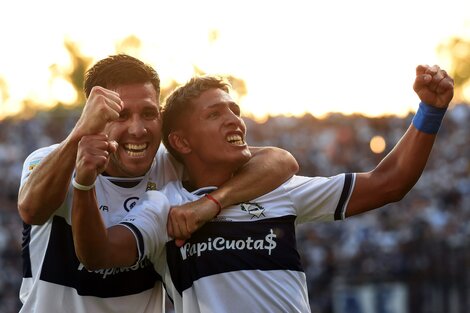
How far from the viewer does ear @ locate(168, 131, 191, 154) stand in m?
5.12

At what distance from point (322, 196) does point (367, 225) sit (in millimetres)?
9980

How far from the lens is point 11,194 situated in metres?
16.5

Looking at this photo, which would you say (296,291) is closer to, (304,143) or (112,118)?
(112,118)

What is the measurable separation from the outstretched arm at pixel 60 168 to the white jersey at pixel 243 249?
39 cm

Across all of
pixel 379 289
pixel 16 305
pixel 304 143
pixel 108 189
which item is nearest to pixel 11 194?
pixel 16 305

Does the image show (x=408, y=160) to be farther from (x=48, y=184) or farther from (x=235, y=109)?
(x=48, y=184)

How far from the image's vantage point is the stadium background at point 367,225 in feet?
42.0

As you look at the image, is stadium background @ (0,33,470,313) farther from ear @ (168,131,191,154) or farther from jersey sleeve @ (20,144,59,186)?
jersey sleeve @ (20,144,59,186)

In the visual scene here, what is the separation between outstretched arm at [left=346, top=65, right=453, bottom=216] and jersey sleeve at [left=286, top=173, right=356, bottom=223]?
40mm

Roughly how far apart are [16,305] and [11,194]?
10.2 feet

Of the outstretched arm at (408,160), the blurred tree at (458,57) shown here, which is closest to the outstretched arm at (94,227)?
the outstretched arm at (408,160)

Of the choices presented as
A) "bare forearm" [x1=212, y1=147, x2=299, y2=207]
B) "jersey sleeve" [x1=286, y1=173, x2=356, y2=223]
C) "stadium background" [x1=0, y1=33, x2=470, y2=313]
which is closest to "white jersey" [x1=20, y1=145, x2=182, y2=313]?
"bare forearm" [x1=212, y1=147, x2=299, y2=207]

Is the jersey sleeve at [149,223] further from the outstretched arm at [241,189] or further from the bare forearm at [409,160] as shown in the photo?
the bare forearm at [409,160]

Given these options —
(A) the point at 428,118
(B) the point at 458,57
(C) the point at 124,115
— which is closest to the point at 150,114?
(C) the point at 124,115
